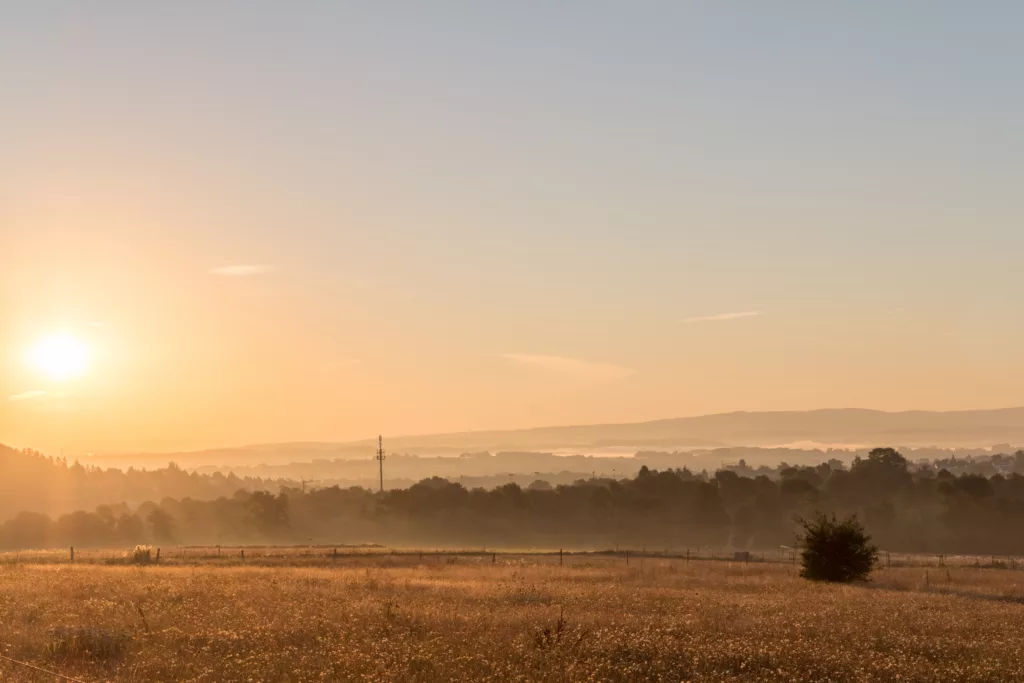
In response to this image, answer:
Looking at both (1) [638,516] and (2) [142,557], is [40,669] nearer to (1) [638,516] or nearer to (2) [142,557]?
(2) [142,557]

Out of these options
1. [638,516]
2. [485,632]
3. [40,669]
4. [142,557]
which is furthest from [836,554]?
[638,516]

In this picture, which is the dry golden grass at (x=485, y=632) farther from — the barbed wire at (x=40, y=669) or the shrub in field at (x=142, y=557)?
the shrub in field at (x=142, y=557)

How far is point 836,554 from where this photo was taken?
4988 centimetres

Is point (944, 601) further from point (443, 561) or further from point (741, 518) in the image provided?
point (741, 518)

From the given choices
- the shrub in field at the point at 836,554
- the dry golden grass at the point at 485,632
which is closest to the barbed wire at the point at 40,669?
the dry golden grass at the point at 485,632

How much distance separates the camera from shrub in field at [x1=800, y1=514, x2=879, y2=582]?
4956 centimetres

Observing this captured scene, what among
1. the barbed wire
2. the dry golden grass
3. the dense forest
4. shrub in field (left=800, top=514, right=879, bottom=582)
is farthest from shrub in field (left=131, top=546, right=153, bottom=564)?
the dense forest

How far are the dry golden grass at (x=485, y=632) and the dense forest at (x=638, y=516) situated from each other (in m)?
104

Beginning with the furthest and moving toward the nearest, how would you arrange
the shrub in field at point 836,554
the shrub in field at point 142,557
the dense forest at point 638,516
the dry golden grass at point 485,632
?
the dense forest at point 638,516 < the shrub in field at point 142,557 < the shrub in field at point 836,554 < the dry golden grass at point 485,632

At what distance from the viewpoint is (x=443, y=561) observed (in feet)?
212

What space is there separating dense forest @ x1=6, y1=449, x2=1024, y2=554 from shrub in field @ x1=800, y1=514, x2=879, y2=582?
3294 inches

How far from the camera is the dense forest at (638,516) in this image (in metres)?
134

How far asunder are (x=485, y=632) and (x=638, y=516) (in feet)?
425

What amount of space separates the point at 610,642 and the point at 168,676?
9.80 metres
